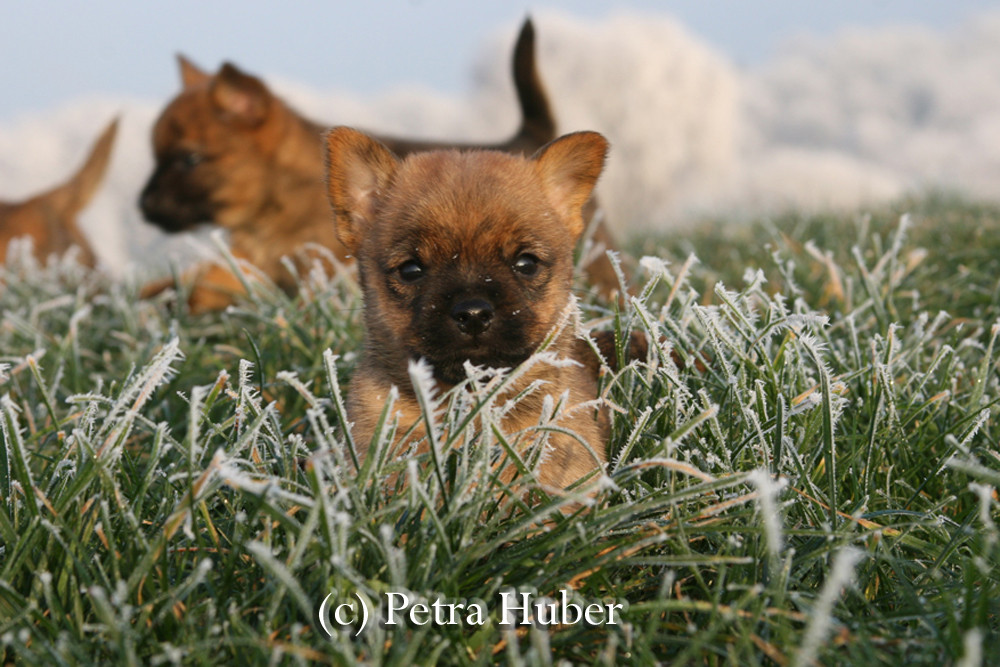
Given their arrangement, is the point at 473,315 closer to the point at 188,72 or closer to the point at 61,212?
the point at 188,72

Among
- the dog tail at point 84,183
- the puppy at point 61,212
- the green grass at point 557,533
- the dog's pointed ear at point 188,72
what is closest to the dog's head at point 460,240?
the green grass at point 557,533

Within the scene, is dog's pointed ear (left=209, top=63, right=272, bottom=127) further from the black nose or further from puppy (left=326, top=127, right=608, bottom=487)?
the black nose

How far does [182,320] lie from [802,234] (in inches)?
167

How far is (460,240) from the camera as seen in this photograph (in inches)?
80.6

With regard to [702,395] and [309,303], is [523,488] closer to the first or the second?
[702,395]

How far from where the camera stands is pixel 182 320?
13.0ft

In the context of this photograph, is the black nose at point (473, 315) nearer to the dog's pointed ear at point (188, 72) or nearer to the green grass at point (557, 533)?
the green grass at point (557, 533)

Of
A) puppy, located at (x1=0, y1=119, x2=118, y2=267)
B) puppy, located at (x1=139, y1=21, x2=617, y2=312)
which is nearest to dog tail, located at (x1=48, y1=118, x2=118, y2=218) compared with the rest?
puppy, located at (x1=0, y1=119, x2=118, y2=267)

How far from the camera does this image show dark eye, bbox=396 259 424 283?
2.09m

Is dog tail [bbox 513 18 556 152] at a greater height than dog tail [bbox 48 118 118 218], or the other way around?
dog tail [bbox 513 18 556 152]

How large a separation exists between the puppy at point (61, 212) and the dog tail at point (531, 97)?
188 inches

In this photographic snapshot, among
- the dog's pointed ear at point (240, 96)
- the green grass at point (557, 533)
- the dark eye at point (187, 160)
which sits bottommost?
the green grass at point (557, 533)

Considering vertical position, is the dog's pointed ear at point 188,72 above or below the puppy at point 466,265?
above

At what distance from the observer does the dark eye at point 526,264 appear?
212 cm
